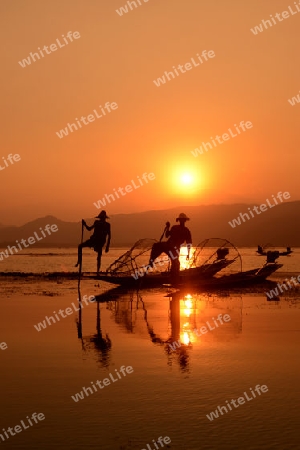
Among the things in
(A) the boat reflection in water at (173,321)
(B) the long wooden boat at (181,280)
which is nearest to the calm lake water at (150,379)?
(A) the boat reflection in water at (173,321)

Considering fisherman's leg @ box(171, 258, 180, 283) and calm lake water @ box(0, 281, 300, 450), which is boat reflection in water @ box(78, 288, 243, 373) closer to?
calm lake water @ box(0, 281, 300, 450)

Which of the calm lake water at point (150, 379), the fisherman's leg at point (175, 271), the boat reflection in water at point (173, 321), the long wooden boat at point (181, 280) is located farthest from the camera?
the long wooden boat at point (181, 280)

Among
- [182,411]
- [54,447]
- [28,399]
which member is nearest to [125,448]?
[54,447]

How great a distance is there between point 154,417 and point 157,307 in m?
13.9

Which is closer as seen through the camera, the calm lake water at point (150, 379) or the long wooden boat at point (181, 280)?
the calm lake water at point (150, 379)

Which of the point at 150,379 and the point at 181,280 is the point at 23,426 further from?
the point at 181,280

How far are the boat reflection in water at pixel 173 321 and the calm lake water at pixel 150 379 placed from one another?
0.04m

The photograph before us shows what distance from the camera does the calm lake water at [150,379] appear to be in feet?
25.1

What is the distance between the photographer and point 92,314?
19.8 m

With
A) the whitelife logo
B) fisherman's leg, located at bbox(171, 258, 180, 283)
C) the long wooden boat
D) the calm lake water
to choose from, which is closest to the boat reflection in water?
the calm lake water

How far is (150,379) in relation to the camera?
10477mm

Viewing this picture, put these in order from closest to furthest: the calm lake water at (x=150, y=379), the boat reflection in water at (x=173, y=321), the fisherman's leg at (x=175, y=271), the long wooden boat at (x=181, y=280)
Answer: the calm lake water at (x=150, y=379)
the boat reflection in water at (x=173, y=321)
the fisherman's leg at (x=175, y=271)
the long wooden boat at (x=181, y=280)

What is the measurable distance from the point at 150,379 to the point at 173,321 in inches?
300

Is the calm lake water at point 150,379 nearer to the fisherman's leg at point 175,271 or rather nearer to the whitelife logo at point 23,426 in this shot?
the whitelife logo at point 23,426
